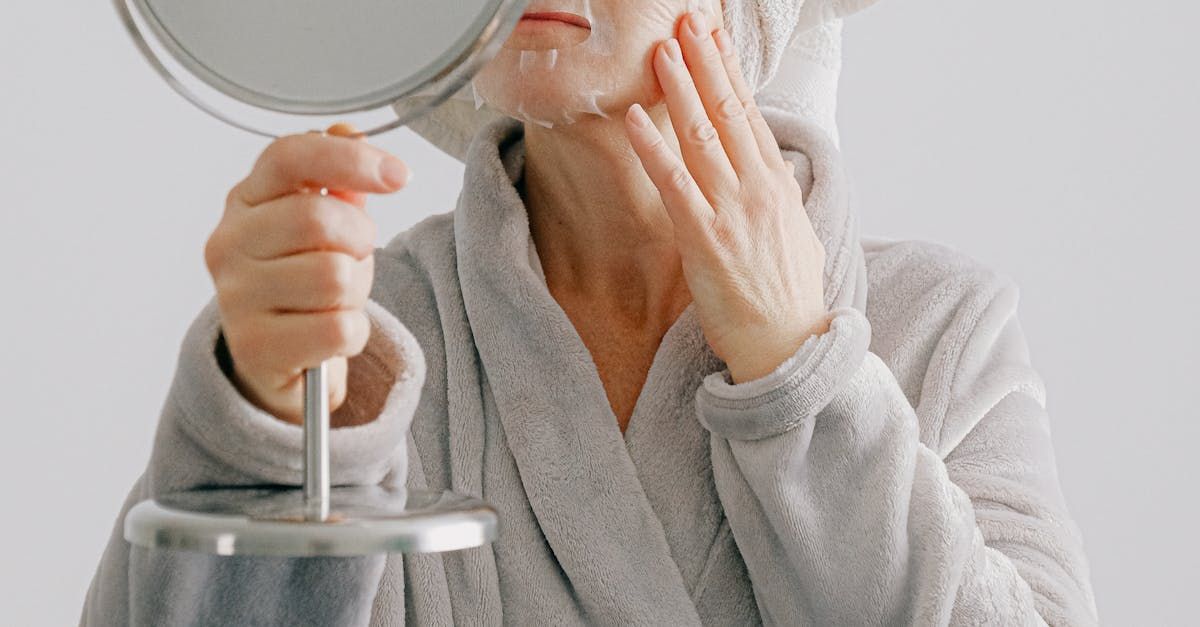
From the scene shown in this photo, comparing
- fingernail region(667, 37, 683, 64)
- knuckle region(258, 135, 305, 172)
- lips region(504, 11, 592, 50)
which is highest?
lips region(504, 11, 592, 50)

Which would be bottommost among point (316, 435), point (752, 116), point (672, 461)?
point (672, 461)

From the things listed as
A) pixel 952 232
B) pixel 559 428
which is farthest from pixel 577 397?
pixel 952 232

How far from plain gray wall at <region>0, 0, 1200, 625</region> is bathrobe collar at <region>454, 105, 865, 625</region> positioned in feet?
2.12

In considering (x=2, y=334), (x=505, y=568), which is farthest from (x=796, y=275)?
(x=2, y=334)

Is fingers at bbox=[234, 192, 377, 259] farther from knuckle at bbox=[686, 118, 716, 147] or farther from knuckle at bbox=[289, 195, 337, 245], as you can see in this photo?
knuckle at bbox=[686, 118, 716, 147]

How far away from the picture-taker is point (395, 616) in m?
0.88

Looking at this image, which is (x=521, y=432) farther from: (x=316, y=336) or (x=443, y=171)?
(x=443, y=171)

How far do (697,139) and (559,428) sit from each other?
0.67ft

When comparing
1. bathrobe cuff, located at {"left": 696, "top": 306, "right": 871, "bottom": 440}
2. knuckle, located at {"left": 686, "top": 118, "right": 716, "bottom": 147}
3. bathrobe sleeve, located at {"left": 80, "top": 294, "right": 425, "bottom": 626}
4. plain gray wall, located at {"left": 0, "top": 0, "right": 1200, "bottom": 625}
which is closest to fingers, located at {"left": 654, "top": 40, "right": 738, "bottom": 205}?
knuckle, located at {"left": 686, "top": 118, "right": 716, "bottom": 147}

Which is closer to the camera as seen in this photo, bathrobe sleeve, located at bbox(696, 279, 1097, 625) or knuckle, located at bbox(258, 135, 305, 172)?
knuckle, located at bbox(258, 135, 305, 172)

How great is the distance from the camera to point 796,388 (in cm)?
80

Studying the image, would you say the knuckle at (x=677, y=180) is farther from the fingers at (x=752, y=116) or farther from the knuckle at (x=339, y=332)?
the knuckle at (x=339, y=332)

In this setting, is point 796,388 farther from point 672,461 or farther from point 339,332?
point 339,332

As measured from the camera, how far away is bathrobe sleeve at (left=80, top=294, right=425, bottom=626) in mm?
673
